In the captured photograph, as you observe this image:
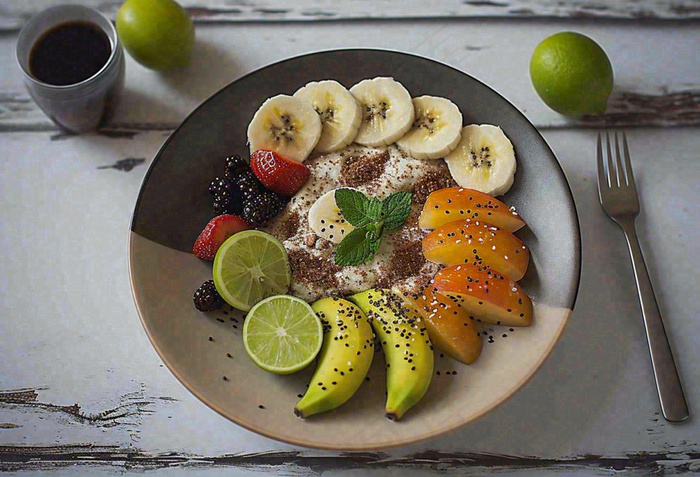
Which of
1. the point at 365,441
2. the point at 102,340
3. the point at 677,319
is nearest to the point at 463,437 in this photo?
the point at 365,441

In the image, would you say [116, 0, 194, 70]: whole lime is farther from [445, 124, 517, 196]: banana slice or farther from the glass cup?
[445, 124, 517, 196]: banana slice

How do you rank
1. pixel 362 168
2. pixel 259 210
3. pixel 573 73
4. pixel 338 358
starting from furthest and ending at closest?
pixel 573 73 < pixel 362 168 < pixel 259 210 < pixel 338 358

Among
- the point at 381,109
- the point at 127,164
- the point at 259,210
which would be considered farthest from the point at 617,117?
the point at 127,164

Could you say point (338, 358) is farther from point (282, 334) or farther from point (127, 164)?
point (127, 164)

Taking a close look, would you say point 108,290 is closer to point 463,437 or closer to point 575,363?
point 463,437

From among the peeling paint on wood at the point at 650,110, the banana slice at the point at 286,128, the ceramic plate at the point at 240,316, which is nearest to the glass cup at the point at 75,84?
the ceramic plate at the point at 240,316

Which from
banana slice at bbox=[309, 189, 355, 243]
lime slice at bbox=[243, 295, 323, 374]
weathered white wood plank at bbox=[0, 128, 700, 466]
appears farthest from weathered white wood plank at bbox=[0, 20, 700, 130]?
lime slice at bbox=[243, 295, 323, 374]
